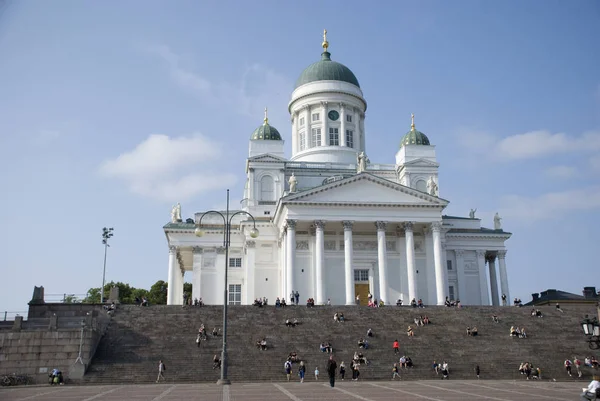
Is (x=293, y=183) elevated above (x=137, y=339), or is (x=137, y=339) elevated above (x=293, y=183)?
(x=293, y=183)

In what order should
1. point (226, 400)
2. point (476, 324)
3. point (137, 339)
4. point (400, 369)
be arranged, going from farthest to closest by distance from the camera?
1. point (476, 324)
2. point (137, 339)
3. point (400, 369)
4. point (226, 400)

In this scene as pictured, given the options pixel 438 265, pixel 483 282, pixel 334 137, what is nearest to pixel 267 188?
pixel 334 137

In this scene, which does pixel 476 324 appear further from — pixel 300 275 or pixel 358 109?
pixel 358 109

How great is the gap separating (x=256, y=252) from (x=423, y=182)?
18.6 meters

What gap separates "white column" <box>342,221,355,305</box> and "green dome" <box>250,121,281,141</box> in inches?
640

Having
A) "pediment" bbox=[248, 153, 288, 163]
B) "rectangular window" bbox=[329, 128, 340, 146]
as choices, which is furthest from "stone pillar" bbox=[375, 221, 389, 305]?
"rectangular window" bbox=[329, 128, 340, 146]

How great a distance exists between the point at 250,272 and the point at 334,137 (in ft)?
65.7

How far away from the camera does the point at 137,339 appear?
39.9 metres

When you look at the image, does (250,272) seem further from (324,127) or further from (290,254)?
(324,127)

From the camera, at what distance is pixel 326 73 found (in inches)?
2886

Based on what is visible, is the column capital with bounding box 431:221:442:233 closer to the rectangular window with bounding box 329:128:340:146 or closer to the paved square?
the rectangular window with bounding box 329:128:340:146

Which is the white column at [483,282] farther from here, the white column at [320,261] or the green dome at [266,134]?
the green dome at [266,134]

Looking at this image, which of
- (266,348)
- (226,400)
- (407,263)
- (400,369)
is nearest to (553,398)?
(226,400)

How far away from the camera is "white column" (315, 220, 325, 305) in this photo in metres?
52.4
